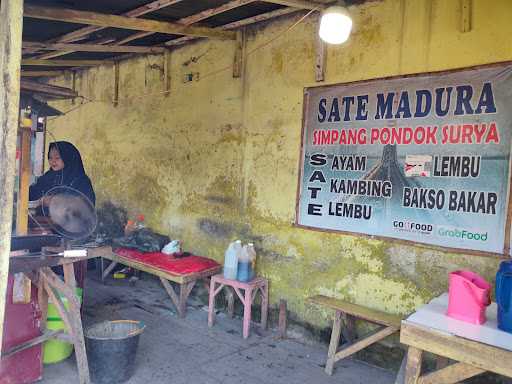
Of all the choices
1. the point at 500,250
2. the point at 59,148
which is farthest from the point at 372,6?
the point at 59,148

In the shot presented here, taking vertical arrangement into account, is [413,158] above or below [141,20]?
below

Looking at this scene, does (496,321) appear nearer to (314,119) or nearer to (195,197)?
(314,119)

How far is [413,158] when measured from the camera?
11.4 ft

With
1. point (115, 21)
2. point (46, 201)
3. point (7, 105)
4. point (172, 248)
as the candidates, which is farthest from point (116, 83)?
point (7, 105)

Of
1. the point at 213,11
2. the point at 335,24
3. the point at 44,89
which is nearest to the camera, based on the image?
the point at 335,24

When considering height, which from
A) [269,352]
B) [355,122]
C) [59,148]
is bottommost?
[269,352]

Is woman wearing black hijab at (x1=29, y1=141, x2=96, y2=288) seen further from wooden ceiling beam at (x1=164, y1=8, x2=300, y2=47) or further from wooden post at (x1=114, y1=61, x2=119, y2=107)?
wooden ceiling beam at (x1=164, y1=8, x2=300, y2=47)

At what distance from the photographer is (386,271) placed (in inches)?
142

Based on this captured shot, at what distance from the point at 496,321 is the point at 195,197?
3.67m

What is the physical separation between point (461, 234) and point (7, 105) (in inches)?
122

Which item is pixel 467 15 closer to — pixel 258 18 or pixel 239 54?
pixel 258 18

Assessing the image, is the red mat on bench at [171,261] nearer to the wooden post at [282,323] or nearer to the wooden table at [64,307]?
the wooden post at [282,323]

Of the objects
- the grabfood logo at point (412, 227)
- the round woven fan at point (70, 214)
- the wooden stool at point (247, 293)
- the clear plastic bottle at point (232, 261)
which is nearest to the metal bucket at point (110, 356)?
Result: the round woven fan at point (70, 214)

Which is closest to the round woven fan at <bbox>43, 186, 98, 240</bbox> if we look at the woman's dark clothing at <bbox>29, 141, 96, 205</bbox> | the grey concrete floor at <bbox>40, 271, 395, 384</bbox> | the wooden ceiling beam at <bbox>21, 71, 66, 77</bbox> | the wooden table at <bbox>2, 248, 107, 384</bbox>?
the wooden table at <bbox>2, 248, 107, 384</bbox>
